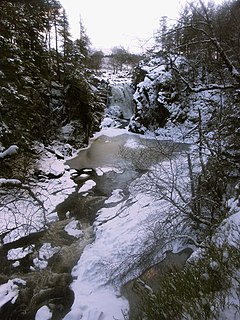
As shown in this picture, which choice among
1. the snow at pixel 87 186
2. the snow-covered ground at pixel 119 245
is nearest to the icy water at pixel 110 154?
the snow at pixel 87 186

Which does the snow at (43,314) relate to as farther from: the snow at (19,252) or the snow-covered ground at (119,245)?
the snow at (19,252)

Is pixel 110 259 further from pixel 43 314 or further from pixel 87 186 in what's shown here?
pixel 87 186

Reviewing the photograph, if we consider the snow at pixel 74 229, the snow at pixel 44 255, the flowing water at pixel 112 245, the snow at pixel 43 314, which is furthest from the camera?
the snow at pixel 74 229

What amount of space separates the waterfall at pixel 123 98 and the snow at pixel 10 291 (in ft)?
107

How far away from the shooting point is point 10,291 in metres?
7.25

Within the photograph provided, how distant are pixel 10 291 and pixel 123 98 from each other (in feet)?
112

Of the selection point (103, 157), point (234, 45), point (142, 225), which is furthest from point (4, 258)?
point (103, 157)

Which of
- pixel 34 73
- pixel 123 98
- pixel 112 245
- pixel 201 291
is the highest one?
pixel 34 73

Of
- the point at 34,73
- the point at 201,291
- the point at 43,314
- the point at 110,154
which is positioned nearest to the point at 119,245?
the point at 43,314

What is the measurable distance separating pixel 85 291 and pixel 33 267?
6.35 feet

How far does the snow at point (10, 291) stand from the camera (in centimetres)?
700

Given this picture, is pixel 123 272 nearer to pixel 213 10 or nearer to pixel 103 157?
pixel 213 10

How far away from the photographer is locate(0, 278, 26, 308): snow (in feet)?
23.0

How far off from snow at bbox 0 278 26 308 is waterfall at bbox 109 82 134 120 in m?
32.5
